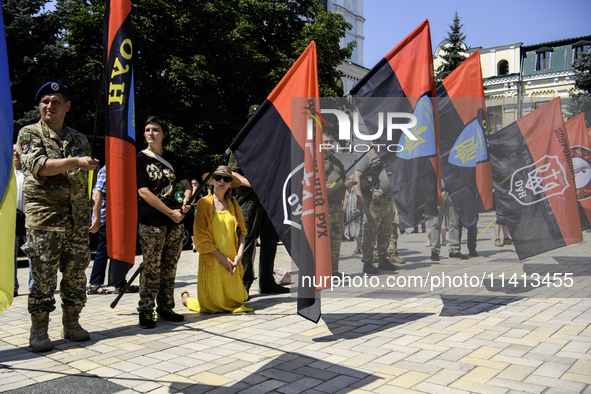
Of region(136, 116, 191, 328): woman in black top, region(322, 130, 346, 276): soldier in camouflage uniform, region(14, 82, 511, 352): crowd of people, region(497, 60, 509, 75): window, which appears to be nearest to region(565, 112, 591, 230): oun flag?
region(14, 82, 511, 352): crowd of people

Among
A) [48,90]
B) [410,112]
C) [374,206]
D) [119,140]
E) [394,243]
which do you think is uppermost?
[48,90]

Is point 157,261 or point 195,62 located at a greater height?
point 195,62

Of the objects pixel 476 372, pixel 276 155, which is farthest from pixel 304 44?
pixel 476 372

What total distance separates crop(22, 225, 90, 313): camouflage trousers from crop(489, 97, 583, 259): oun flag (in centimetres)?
441

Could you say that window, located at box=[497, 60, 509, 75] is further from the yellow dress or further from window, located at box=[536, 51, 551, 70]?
the yellow dress

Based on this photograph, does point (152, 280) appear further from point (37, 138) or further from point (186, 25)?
point (186, 25)

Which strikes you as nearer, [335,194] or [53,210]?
[53,210]

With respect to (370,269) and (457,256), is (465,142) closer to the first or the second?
(457,256)

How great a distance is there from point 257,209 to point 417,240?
246cm

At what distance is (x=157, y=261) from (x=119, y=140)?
175cm

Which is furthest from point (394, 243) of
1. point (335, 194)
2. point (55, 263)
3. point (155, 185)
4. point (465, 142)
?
point (55, 263)

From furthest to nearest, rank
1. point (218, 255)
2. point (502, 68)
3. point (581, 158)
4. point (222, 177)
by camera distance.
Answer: point (502, 68) → point (581, 158) → point (222, 177) → point (218, 255)

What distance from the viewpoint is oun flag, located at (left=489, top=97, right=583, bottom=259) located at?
603cm

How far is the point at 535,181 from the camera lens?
6.06 metres
